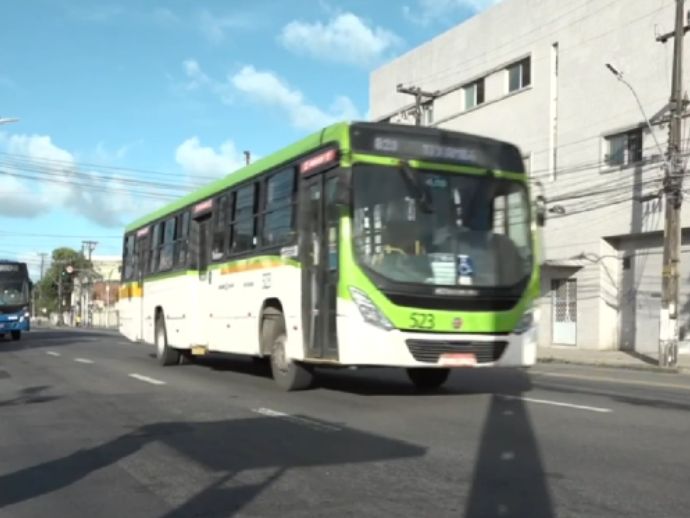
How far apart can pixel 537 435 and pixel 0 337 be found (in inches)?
1330

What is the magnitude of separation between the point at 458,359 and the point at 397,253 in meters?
1.53

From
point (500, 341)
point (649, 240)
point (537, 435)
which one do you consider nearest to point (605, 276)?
point (649, 240)

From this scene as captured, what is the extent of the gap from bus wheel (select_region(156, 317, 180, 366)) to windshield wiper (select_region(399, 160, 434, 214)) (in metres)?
9.19

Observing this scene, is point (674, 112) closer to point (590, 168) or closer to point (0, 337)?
point (590, 168)

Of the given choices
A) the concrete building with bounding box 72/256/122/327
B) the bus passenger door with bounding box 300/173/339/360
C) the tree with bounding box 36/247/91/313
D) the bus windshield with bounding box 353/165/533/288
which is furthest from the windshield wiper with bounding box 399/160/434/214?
the tree with bounding box 36/247/91/313

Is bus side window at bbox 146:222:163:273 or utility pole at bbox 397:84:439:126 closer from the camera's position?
bus side window at bbox 146:222:163:273

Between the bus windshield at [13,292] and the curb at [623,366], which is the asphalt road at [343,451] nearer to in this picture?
the curb at [623,366]

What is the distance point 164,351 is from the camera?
59.6 ft

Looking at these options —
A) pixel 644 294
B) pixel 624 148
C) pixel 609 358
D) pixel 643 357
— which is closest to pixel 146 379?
pixel 609 358

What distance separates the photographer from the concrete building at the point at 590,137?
2523cm

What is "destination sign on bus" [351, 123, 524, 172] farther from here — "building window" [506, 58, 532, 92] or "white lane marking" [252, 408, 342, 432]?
"building window" [506, 58, 532, 92]

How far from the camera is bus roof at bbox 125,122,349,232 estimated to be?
10.6 m

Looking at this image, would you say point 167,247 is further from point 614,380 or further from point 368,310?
point 614,380


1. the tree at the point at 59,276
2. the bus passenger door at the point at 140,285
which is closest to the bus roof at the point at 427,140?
the bus passenger door at the point at 140,285
